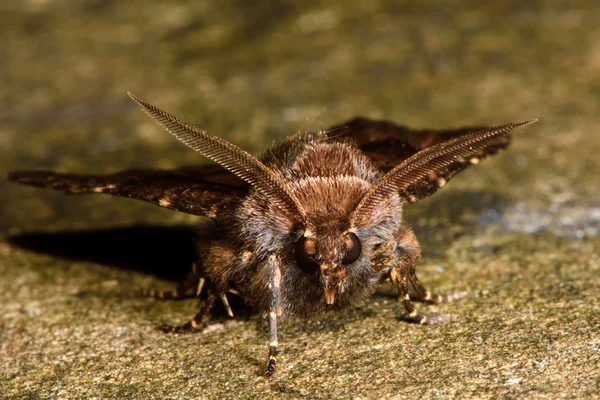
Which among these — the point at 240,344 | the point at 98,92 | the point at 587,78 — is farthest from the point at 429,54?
the point at 240,344

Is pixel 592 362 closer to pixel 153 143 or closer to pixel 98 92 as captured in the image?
pixel 153 143

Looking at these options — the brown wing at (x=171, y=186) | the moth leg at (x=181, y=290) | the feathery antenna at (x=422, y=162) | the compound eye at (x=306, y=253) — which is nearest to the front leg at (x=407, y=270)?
the feathery antenna at (x=422, y=162)

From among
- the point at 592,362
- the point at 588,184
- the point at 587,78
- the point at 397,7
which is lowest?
the point at 592,362

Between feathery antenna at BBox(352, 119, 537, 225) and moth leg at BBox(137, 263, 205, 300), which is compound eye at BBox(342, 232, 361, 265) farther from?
moth leg at BBox(137, 263, 205, 300)

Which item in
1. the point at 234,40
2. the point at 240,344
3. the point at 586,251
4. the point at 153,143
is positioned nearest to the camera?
the point at 240,344

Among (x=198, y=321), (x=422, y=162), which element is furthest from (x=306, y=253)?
(x=198, y=321)

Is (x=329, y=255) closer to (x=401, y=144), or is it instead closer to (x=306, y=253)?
(x=306, y=253)

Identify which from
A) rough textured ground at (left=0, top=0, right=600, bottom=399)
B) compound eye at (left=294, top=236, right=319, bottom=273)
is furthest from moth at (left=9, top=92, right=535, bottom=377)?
rough textured ground at (left=0, top=0, right=600, bottom=399)

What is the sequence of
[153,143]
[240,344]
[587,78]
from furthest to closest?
[587,78] < [153,143] < [240,344]

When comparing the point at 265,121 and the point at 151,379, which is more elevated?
the point at 265,121
